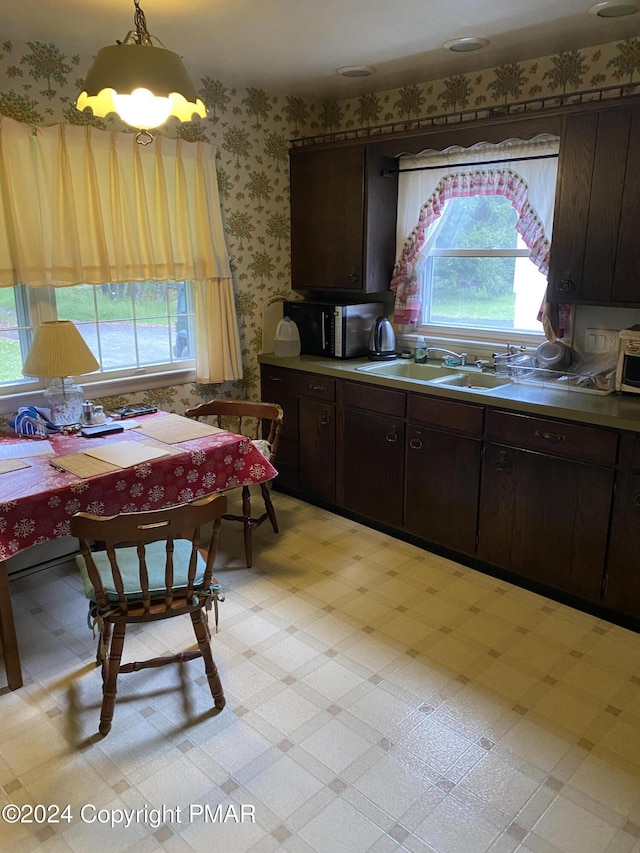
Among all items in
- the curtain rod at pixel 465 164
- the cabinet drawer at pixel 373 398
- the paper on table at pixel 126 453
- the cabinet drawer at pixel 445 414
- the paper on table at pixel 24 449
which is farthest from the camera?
the cabinet drawer at pixel 373 398

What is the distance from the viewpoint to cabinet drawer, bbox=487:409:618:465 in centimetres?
256

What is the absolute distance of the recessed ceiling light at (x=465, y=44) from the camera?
2848 mm

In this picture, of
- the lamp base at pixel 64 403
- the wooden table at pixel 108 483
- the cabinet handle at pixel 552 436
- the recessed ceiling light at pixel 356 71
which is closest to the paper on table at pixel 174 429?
the wooden table at pixel 108 483

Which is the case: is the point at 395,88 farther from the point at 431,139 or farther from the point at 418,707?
the point at 418,707

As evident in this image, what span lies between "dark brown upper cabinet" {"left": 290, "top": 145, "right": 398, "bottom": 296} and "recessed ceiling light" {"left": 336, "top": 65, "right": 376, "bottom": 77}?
0.36 meters

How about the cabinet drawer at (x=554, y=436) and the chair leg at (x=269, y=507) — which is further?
the chair leg at (x=269, y=507)

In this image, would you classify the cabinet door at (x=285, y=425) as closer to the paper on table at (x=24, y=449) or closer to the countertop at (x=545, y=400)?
the countertop at (x=545, y=400)

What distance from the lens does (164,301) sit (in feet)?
11.7

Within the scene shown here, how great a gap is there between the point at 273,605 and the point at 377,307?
1980 mm

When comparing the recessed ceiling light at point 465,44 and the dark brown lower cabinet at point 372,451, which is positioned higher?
the recessed ceiling light at point 465,44

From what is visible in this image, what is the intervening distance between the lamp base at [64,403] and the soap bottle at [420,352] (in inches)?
75.2

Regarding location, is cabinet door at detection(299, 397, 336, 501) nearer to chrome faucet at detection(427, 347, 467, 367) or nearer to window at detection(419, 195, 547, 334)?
chrome faucet at detection(427, 347, 467, 367)

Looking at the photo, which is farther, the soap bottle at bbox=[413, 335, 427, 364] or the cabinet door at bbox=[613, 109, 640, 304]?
the soap bottle at bbox=[413, 335, 427, 364]

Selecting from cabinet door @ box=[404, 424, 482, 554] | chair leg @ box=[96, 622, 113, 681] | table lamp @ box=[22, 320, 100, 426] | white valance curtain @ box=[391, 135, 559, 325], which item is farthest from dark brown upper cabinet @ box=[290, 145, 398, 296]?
chair leg @ box=[96, 622, 113, 681]
